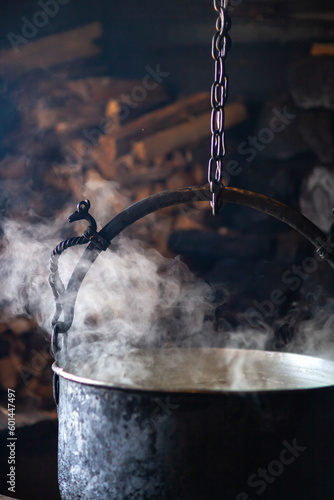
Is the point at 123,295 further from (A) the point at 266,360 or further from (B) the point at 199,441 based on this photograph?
(B) the point at 199,441

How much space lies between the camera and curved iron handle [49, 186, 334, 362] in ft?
3.87

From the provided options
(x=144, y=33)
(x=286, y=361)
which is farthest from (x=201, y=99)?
(x=286, y=361)

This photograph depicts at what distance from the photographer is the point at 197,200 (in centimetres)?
120

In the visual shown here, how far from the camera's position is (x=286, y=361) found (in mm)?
1528

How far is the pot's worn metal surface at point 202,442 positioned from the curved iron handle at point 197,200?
0.87 ft

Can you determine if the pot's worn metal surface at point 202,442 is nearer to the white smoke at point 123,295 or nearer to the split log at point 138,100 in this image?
the white smoke at point 123,295

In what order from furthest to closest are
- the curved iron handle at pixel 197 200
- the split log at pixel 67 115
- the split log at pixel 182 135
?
the split log at pixel 67 115 < the split log at pixel 182 135 < the curved iron handle at pixel 197 200

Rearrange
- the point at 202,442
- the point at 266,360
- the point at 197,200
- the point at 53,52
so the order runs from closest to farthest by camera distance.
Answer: the point at 202,442 → the point at 197,200 → the point at 266,360 → the point at 53,52

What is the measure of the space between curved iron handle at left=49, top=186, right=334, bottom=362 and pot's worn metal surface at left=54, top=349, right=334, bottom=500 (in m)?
0.27

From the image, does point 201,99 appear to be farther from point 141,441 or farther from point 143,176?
point 141,441

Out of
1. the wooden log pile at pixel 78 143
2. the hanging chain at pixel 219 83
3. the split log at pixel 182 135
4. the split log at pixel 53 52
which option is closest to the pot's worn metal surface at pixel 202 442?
the hanging chain at pixel 219 83

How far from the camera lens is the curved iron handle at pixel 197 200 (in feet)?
3.87

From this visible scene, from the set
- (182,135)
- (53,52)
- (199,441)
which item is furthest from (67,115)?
(199,441)

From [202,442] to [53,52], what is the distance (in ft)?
7.09
